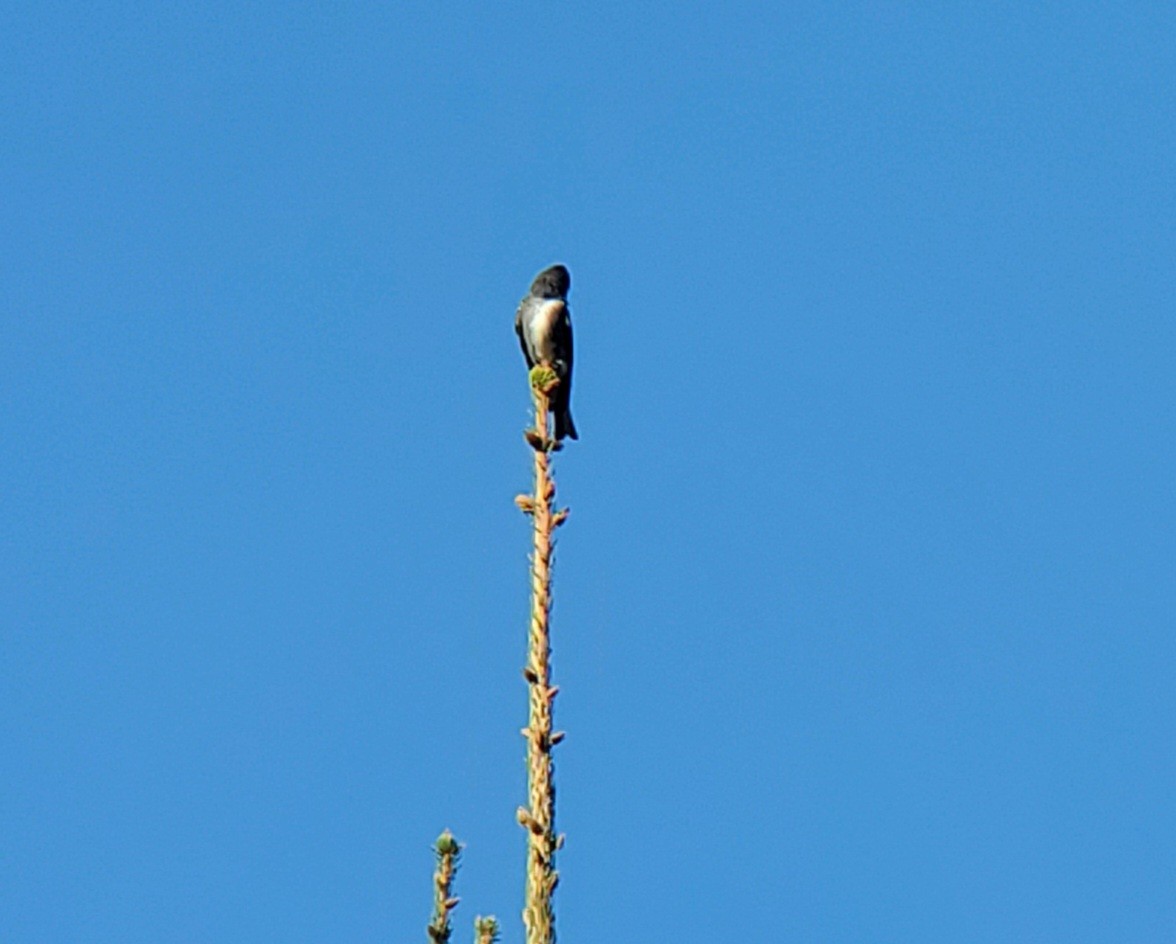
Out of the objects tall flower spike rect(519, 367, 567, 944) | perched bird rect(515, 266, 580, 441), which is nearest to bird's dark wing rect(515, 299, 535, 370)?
perched bird rect(515, 266, 580, 441)

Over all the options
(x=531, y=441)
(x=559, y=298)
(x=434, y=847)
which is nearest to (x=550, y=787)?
(x=434, y=847)

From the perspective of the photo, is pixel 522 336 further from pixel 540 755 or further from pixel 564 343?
pixel 540 755

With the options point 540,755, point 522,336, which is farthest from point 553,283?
point 540,755

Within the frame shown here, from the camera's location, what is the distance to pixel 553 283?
452 inches

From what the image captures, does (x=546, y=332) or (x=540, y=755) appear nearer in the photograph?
(x=540, y=755)

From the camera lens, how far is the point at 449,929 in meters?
2.70

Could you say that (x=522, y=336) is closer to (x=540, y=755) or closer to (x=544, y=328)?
(x=544, y=328)

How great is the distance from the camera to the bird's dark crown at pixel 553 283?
11406 millimetres

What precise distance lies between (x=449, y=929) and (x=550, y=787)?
0.27 meters

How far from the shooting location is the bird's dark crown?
1141 cm

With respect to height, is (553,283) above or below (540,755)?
above

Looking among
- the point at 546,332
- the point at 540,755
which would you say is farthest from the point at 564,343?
the point at 540,755

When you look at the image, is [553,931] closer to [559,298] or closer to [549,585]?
[549,585]

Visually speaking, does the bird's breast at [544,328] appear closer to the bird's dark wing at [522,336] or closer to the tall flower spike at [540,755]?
the bird's dark wing at [522,336]
